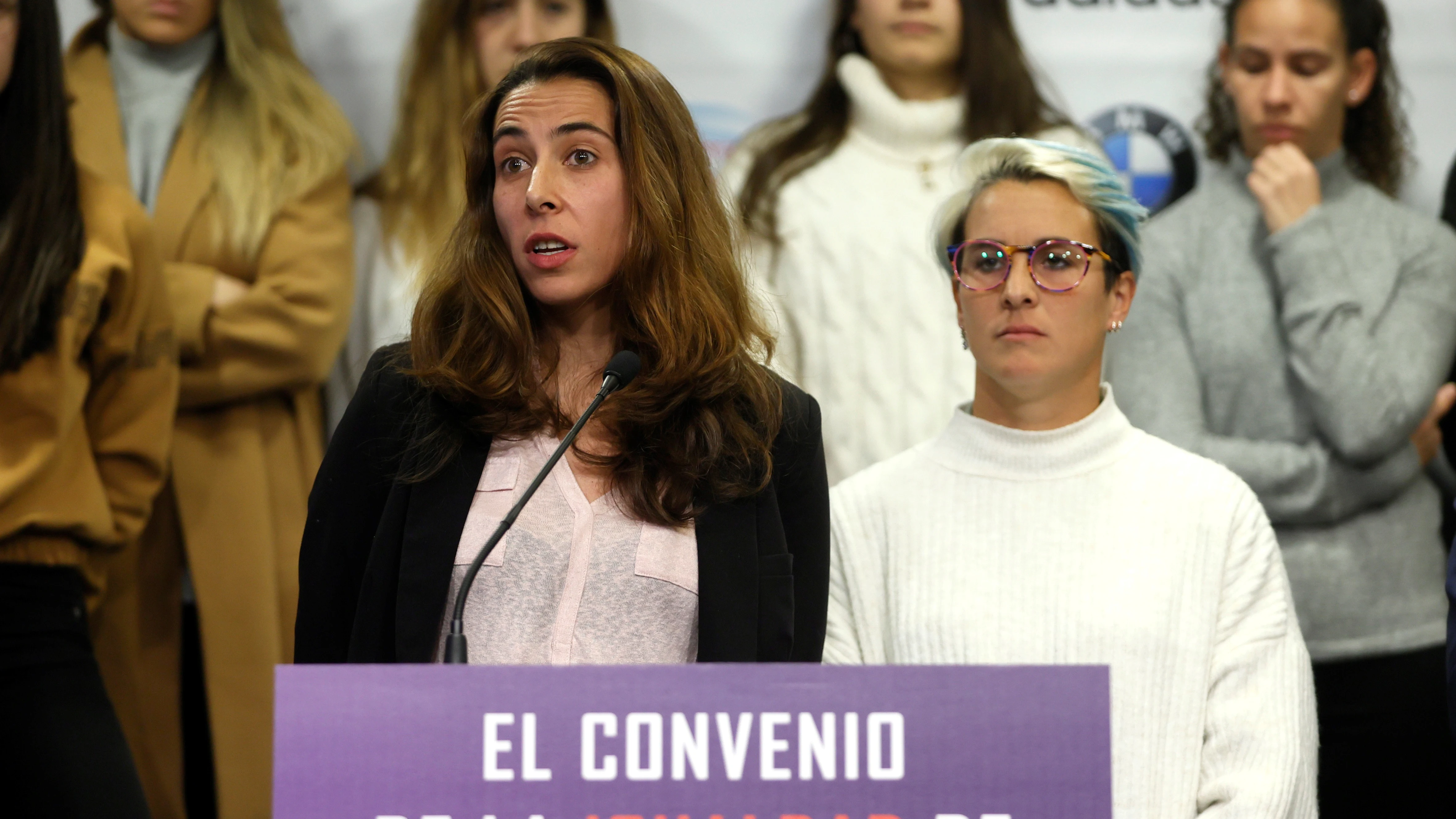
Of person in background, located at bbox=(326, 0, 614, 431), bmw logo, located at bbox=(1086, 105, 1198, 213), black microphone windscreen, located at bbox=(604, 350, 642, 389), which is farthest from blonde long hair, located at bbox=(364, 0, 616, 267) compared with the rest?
black microphone windscreen, located at bbox=(604, 350, 642, 389)

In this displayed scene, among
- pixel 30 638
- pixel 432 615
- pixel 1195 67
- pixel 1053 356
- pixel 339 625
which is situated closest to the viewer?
pixel 432 615

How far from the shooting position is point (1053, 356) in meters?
2.16

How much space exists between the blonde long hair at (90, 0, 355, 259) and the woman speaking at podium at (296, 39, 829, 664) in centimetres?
143

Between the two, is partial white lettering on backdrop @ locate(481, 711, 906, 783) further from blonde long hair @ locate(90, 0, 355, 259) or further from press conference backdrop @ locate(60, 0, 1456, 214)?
press conference backdrop @ locate(60, 0, 1456, 214)

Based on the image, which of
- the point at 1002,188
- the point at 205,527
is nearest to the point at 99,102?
the point at 205,527

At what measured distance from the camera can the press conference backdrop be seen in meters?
3.69

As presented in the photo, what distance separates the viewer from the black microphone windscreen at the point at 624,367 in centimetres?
171

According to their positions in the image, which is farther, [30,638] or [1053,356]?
[30,638]

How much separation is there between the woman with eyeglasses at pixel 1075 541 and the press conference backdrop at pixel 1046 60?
152cm

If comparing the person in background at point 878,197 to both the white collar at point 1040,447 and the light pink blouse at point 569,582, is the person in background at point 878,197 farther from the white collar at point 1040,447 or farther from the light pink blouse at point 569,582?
the light pink blouse at point 569,582

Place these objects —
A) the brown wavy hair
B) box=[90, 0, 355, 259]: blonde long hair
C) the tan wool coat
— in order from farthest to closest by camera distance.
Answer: box=[90, 0, 355, 259]: blonde long hair < the tan wool coat < the brown wavy hair

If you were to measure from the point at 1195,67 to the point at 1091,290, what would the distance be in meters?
1.78

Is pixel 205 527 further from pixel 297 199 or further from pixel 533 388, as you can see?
pixel 533 388

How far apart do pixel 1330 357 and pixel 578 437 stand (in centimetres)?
193
